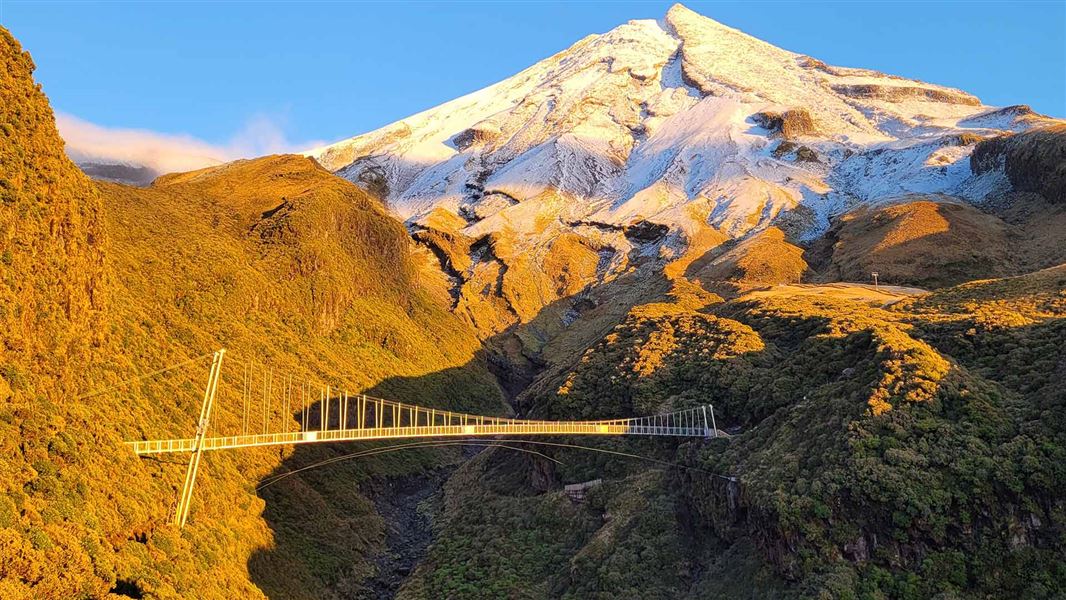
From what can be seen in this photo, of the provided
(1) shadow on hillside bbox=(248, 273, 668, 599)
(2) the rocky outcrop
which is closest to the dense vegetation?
(1) shadow on hillside bbox=(248, 273, 668, 599)

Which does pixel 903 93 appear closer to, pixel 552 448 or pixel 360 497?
pixel 552 448

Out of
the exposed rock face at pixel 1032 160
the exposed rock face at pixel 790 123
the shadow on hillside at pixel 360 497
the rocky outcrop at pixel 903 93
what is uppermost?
the rocky outcrop at pixel 903 93

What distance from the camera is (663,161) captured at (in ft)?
500

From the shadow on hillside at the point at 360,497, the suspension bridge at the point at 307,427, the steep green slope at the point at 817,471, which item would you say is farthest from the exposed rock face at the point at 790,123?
the suspension bridge at the point at 307,427

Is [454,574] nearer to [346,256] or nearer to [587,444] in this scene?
[587,444]

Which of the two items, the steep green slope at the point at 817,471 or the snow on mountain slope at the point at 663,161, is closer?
the steep green slope at the point at 817,471

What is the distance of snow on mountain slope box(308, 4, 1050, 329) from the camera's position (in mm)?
118444

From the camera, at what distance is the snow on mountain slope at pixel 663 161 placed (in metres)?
118

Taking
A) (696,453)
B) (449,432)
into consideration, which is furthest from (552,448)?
(696,453)

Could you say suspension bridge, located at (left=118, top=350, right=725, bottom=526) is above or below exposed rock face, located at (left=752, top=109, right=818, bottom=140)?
below

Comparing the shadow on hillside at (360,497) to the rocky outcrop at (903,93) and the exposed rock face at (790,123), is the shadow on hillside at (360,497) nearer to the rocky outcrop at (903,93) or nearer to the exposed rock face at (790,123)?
the exposed rock face at (790,123)

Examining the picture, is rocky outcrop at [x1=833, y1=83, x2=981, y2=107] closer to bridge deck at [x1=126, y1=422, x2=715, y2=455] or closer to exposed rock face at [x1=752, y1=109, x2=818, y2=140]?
exposed rock face at [x1=752, y1=109, x2=818, y2=140]

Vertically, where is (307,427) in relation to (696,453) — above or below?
above

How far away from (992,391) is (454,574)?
24714mm
